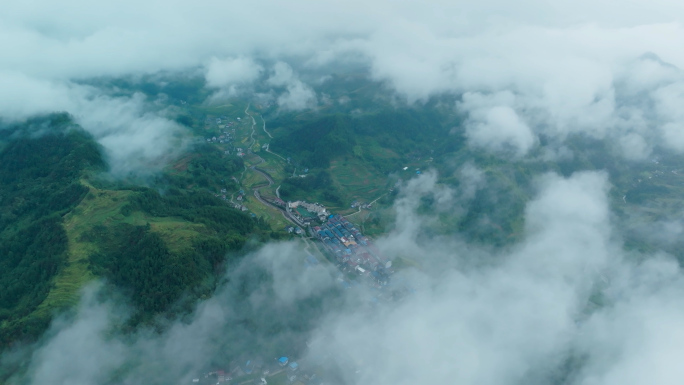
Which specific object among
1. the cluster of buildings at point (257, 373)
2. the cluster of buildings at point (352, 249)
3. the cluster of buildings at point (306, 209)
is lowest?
the cluster of buildings at point (306, 209)

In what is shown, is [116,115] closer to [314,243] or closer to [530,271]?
[314,243]

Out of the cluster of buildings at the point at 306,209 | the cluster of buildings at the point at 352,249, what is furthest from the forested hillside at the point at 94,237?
the cluster of buildings at the point at 352,249

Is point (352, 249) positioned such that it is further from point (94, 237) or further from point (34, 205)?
point (34, 205)

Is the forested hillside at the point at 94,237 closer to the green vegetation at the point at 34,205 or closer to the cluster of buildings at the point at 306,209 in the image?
the green vegetation at the point at 34,205

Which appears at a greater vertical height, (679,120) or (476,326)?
(679,120)

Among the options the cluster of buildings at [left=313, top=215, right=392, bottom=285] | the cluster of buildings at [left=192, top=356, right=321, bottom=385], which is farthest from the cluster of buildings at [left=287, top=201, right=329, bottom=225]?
the cluster of buildings at [left=192, top=356, right=321, bottom=385]

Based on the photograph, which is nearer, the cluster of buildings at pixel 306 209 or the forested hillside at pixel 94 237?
the forested hillside at pixel 94 237

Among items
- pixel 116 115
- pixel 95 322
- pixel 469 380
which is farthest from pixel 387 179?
pixel 116 115

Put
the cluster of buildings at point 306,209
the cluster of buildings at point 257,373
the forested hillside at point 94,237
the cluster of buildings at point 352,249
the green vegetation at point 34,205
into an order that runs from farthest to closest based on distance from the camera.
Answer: the cluster of buildings at point 306,209 < the cluster of buildings at point 352,249 < the forested hillside at point 94,237 < the green vegetation at point 34,205 < the cluster of buildings at point 257,373
